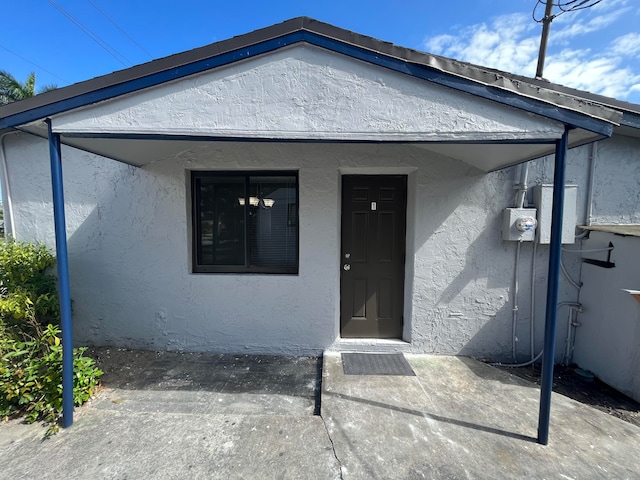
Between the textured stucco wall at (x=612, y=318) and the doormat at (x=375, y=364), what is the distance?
222 centimetres

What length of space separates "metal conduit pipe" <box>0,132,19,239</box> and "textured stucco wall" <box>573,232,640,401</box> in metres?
7.61

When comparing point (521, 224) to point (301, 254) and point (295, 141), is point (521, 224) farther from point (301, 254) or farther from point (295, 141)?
point (295, 141)

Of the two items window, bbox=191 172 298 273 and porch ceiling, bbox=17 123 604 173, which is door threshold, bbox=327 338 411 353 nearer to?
window, bbox=191 172 298 273

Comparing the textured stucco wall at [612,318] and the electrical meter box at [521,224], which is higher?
the electrical meter box at [521,224]

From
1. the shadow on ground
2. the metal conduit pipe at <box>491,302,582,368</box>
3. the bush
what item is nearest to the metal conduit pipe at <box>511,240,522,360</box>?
the metal conduit pipe at <box>491,302,582,368</box>

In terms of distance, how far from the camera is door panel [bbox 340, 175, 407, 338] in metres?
3.95

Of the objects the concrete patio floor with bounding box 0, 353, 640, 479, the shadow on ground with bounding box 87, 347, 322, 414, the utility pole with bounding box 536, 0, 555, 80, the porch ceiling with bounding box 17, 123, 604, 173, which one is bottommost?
the shadow on ground with bounding box 87, 347, 322, 414

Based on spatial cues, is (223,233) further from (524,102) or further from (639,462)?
(639,462)

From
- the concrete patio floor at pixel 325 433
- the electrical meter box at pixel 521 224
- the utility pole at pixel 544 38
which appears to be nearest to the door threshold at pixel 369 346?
the concrete patio floor at pixel 325 433

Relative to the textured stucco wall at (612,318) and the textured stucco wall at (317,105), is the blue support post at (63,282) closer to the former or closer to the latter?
the textured stucco wall at (317,105)

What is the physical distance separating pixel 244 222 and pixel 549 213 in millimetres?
3898

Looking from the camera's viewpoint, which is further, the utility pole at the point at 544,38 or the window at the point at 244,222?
the utility pole at the point at 544,38

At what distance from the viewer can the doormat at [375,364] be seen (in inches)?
133

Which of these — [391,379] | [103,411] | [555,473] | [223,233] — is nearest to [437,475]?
[555,473]
